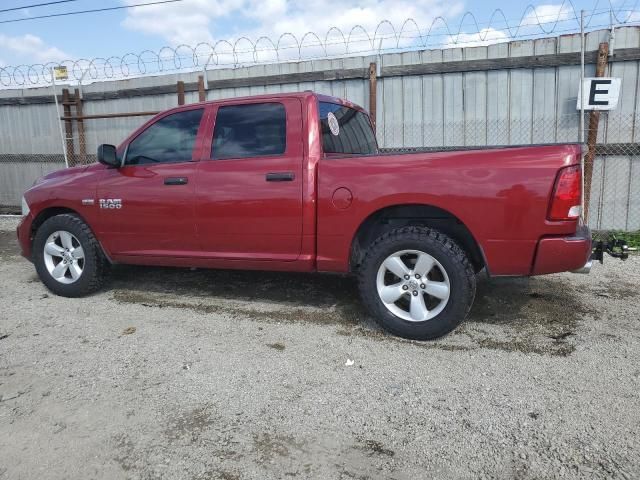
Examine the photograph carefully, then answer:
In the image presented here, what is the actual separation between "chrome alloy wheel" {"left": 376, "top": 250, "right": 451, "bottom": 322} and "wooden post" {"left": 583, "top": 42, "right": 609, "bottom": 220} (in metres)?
3.91

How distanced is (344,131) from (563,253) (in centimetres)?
212

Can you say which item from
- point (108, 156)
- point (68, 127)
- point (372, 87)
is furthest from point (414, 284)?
point (68, 127)

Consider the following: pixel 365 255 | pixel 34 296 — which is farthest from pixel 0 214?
pixel 365 255

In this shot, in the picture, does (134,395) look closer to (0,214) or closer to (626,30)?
(626,30)

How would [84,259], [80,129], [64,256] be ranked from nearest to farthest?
[84,259]
[64,256]
[80,129]

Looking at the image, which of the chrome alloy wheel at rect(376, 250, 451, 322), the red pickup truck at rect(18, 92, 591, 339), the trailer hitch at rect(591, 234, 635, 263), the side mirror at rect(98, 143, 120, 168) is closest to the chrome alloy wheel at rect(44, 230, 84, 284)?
the red pickup truck at rect(18, 92, 591, 339)

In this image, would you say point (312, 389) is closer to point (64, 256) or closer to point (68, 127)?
point (64, 256)

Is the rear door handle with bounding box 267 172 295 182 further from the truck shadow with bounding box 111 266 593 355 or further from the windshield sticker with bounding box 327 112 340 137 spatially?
the truck shadow with bounding box 111 266 593 355

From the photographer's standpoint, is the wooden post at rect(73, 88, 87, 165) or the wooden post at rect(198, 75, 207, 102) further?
the wooden post at rect(73, 88, 87, 165)

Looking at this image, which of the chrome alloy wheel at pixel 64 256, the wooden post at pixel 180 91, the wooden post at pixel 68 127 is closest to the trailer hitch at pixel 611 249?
the chrome alloy wheel at pixel 64 256

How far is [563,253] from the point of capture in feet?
10.9

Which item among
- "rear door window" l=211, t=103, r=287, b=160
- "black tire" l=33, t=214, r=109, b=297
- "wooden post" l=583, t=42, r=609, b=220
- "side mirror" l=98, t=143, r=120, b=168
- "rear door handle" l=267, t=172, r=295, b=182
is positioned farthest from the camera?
"wooden post" l=583, t=42, r=609, b=220

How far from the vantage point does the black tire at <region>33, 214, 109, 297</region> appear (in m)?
4.79

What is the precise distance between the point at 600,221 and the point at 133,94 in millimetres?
8139
